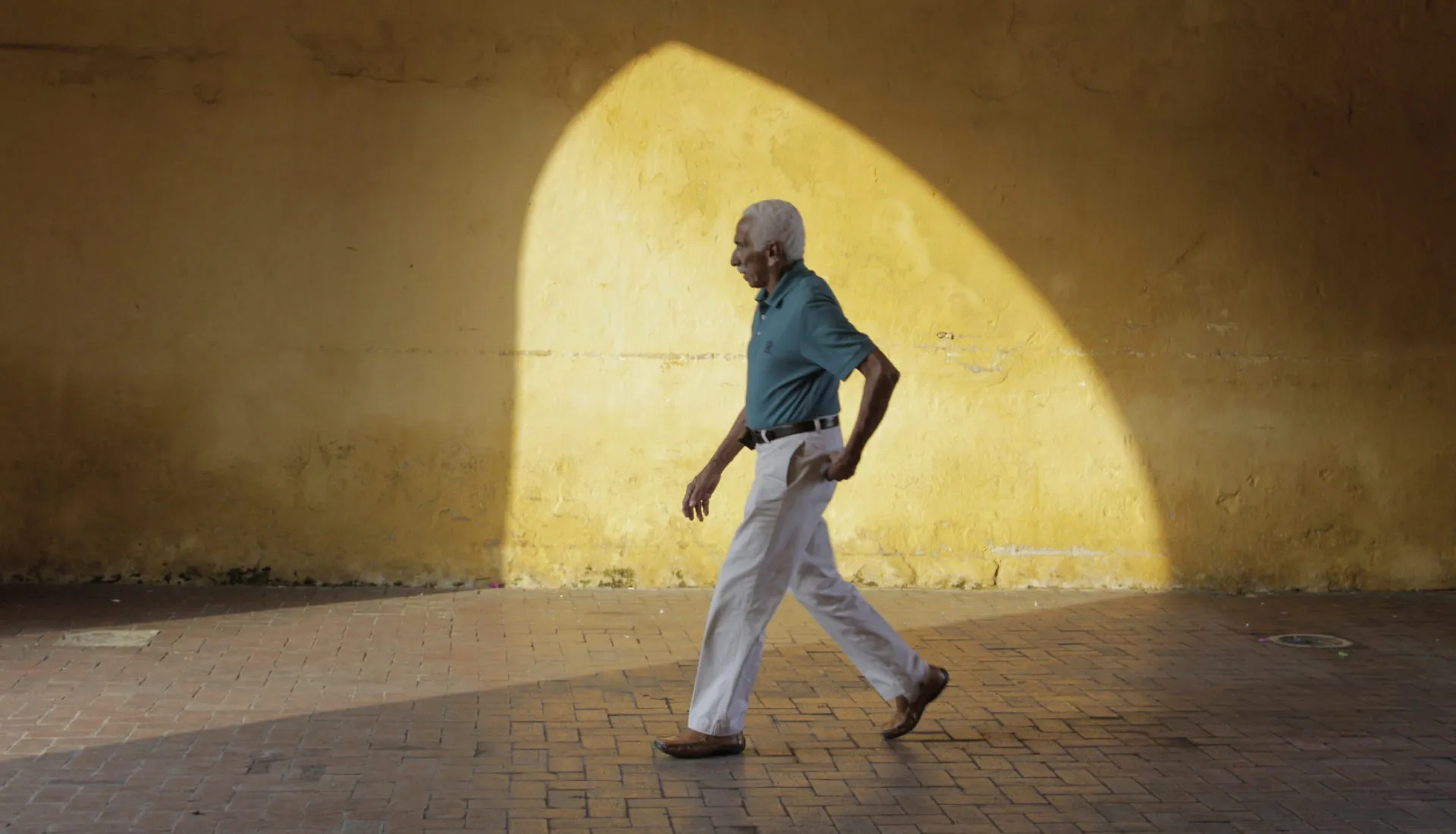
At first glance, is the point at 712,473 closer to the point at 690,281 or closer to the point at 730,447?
the point at 730,447

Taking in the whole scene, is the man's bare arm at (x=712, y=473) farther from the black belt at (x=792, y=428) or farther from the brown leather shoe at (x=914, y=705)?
the brown leather shoe at (x=914, y=705)

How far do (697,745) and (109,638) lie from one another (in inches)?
125

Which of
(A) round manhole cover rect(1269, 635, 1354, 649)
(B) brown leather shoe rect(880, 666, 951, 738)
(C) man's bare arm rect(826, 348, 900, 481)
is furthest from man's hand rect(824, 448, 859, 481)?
(A) round manhole cover rect(1269, 635, 1354, 649)

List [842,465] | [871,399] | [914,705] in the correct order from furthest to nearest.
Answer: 1. [914,705]
2. [842,465]
3. [871,399]

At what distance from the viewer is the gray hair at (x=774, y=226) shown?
5672 millimetres

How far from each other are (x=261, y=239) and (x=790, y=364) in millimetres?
4092

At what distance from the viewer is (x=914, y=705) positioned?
19.5 feet

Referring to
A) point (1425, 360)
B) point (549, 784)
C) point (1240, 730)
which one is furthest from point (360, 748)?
point (1425, 360)

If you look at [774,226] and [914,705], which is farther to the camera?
[914,705]

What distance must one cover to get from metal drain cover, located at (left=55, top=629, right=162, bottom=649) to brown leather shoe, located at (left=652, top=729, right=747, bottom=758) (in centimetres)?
288

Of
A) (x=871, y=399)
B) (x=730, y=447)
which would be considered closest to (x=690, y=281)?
(x=730, y=447)

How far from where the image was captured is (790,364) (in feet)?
18.5

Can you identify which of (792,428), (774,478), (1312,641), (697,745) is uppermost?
(792,428)

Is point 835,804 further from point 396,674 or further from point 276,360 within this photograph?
point 276,360
